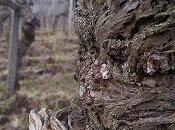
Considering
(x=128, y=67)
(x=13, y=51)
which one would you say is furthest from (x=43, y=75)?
(x=128, y=67)

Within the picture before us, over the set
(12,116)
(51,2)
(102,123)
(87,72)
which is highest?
(51,2)

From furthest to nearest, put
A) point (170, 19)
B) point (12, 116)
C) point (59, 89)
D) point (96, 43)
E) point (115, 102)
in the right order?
point (59, 89), point (12, 116), point (96, 43), point (115, 102), point (170, 19)

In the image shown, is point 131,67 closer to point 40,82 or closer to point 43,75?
point 40,82

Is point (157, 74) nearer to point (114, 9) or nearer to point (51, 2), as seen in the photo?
point (114, 9)

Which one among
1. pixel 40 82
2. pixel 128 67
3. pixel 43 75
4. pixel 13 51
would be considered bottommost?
pixel 40 82

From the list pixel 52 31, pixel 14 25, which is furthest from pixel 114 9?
pixel 52 31

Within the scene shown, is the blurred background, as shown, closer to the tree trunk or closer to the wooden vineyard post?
the wooden vineyard post

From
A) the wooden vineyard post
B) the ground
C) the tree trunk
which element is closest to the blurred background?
the ground

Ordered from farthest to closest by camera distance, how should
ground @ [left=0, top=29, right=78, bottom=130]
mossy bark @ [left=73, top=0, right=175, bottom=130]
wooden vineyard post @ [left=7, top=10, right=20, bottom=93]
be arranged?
wooden vineyard post @ [left=7, top=10, right=20, bottom=93] → ground @ [left=0, top=29, right=78, bottom=130] → mossy bark @ [left=73, top=0, right=175, bottom=130]
